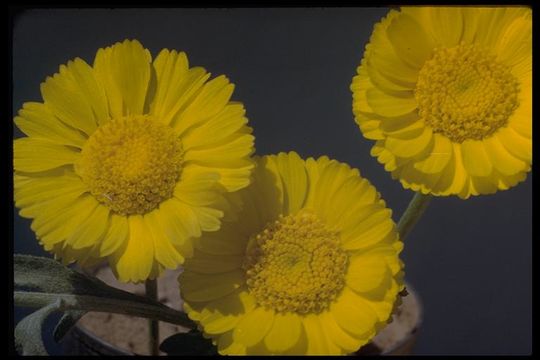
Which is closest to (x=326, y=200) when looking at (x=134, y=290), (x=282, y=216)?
(x=282, y=216)

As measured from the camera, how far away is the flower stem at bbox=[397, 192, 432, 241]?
0.59 m

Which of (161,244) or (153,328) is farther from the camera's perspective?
(153,328)

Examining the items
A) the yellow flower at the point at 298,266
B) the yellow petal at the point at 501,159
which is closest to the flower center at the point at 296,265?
the yellow flower at the point at 298,266

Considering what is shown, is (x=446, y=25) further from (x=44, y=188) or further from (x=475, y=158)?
(x=44, y=188)

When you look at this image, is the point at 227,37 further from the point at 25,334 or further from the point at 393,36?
the point at 25,334

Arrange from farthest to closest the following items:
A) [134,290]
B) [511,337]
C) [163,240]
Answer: [134,290] < [511,337] < [163,240]

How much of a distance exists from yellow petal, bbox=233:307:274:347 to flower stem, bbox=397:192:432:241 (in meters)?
0.11

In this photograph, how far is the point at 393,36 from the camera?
21.3 inches

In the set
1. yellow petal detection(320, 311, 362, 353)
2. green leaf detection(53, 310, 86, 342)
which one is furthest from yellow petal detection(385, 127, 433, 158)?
green leaf detection(53, 310, 86, 342)

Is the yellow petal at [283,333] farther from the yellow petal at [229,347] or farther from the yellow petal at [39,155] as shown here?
the yellow petal at [39,155]

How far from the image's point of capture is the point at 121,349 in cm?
63

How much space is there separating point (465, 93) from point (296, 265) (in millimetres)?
143

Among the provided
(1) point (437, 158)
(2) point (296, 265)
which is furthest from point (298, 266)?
(1) point (437, 158)

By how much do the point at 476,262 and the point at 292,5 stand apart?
21cm
